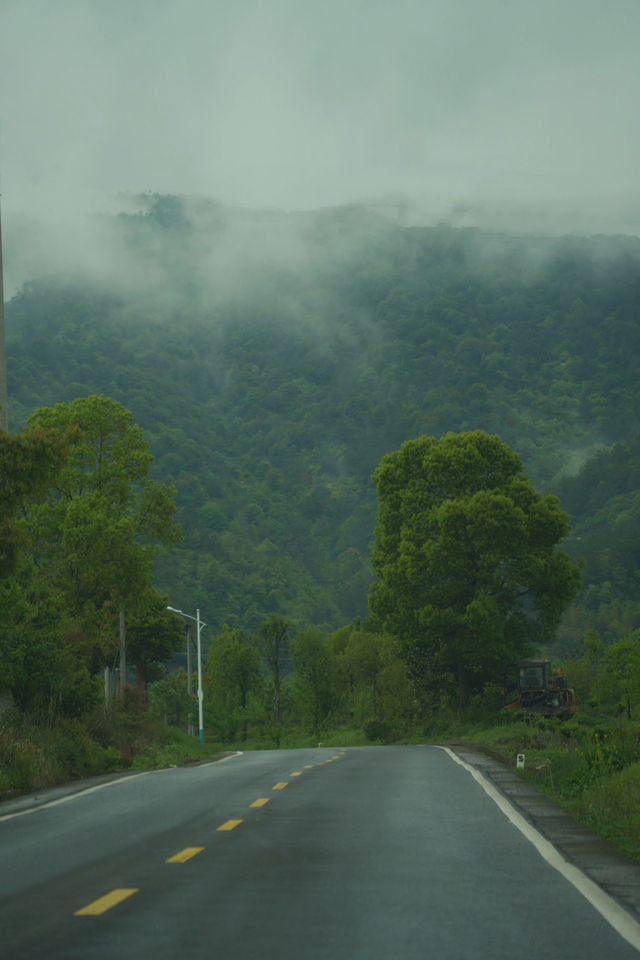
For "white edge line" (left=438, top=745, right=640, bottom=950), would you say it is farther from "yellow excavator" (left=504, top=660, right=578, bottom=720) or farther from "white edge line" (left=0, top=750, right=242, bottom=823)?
"yellow excavator" (left=504, top=660, right=578, bottom=720)

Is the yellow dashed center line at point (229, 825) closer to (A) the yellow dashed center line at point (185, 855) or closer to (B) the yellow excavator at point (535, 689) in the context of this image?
(A) the yellow dashed center line at point (185, 855)

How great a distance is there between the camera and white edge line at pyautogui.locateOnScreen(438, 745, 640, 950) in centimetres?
743

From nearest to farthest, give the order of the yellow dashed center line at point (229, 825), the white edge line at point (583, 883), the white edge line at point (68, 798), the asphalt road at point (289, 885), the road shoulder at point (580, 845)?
the asphalt road at point (289, 885) < the white edge line at point (583, 883) < the road shoulder at point (580, 845) < the yellow dashed center line at point (229, 825) < the white edge line at point (68, 798)

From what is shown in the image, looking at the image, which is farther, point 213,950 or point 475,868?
point 475,868

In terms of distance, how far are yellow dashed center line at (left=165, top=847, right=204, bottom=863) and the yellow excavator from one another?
36.7 metres

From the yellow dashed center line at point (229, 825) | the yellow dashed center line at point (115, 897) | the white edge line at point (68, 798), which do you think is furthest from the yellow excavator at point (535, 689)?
the yellow dashed center line at point (115, 897)

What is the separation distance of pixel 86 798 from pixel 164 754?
16.3 metres

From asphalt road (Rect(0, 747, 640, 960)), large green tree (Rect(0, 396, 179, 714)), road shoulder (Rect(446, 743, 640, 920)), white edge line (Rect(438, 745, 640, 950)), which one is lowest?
road shoulder (Rect(446, 743, 640, 920))

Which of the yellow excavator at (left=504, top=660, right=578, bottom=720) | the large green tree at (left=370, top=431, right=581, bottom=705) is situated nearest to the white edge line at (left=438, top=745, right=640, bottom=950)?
the large green tree at (left=370, top=431, right=581, bottom=705)

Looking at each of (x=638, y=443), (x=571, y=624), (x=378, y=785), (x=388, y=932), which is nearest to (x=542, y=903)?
(x=388, y=932)

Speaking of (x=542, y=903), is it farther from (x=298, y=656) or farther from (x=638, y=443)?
(x=638, y=443)

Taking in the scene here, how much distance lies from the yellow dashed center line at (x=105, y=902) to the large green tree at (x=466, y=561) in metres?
38.2

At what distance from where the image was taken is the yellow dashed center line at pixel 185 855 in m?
10.4

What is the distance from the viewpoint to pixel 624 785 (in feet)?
47.0
